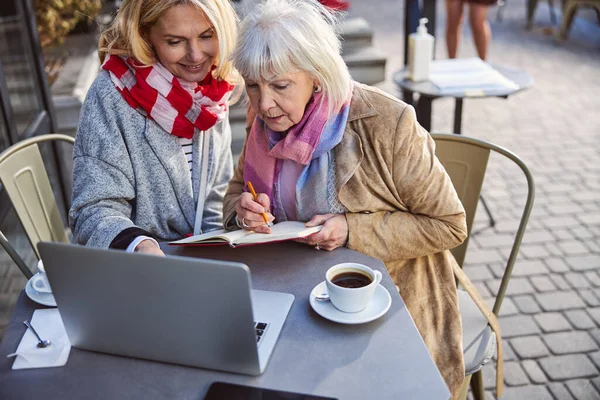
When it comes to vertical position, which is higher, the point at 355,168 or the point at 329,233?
the point at 355,168

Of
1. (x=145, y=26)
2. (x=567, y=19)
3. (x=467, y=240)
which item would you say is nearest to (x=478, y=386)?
(x=467, y=240)

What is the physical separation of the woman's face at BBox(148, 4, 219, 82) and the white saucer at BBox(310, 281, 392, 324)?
906 millimetres


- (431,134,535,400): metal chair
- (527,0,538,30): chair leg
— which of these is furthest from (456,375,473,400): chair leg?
(527,0,538,30): chair leg

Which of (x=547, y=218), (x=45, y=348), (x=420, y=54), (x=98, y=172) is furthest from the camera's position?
(x=547, y=218)

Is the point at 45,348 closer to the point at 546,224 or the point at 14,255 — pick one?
the point at 14,255

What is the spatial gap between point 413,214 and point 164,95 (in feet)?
2.94

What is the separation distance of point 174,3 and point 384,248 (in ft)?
3.24

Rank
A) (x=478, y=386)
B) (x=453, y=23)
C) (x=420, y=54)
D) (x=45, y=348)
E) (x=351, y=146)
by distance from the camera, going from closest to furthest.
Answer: (x=45, y=348)
(x=351, y=146)
(x=478, y=386)
(x=420, y=54)
(x=453, y=23)

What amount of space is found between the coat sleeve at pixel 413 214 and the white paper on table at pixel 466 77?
1.71m

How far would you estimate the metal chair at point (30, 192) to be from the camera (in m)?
2.17

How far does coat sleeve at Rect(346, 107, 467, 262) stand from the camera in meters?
1.77

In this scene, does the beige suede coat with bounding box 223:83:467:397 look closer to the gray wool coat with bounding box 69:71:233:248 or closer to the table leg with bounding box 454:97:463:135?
the gray wool coat with bounding box 69:71:233:248

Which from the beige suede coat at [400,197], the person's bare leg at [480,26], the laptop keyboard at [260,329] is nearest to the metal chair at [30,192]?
the laptop keyboard at [260,329]

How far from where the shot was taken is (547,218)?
3.92m
